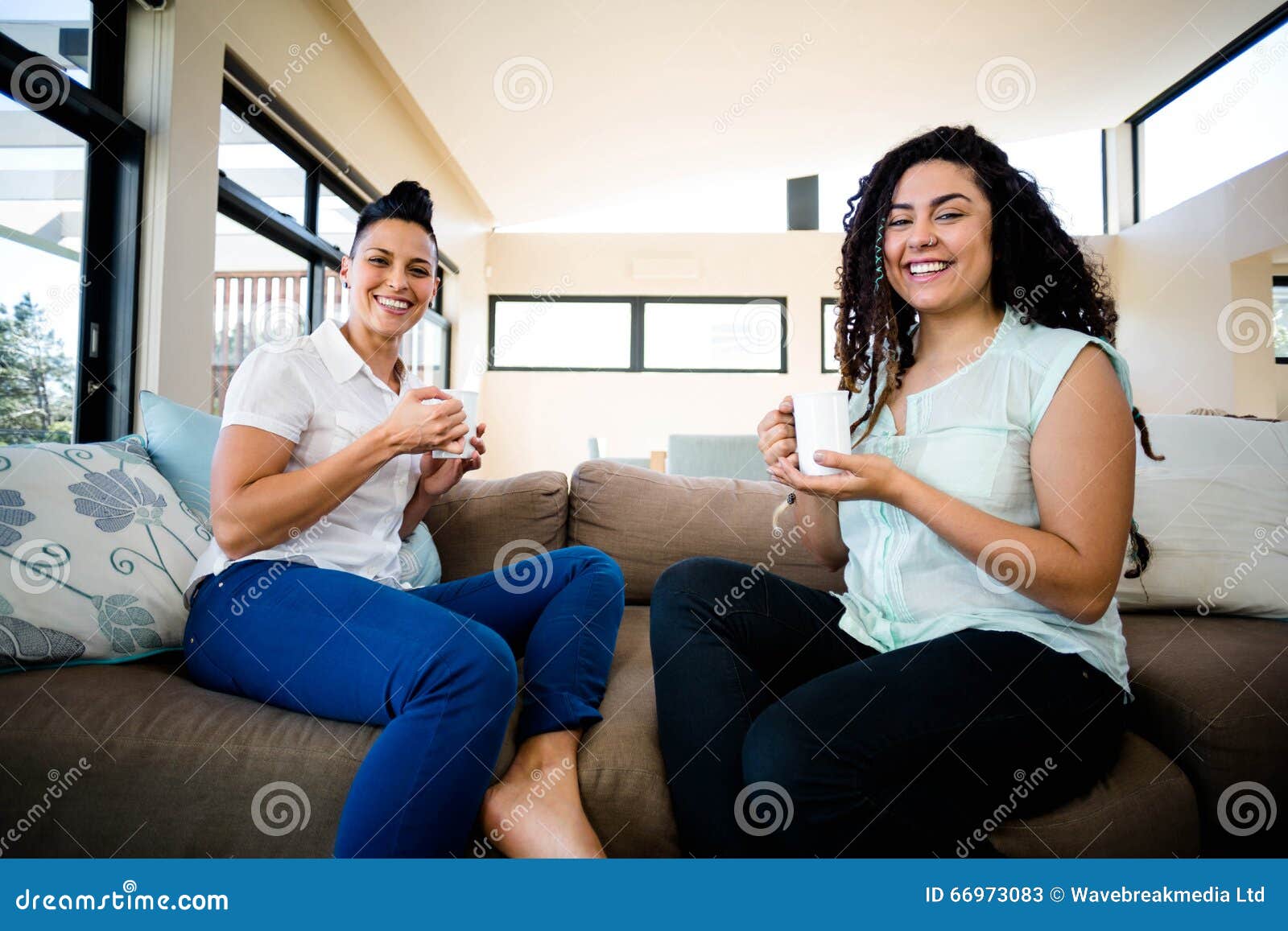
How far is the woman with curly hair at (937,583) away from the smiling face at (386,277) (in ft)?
2.22

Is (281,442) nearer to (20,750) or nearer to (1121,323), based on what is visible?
(20,750)

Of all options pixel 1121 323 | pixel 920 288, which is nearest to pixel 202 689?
pixel 920 288

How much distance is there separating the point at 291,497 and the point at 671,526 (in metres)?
0.83

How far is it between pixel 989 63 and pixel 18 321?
18.1 ft

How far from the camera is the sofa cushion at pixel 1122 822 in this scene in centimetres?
87

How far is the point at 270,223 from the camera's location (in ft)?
12.2

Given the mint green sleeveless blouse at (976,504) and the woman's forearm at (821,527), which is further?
the woman's forearm at (821,527)

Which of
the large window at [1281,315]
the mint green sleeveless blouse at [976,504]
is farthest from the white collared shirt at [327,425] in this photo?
the large window at [1281,315]
